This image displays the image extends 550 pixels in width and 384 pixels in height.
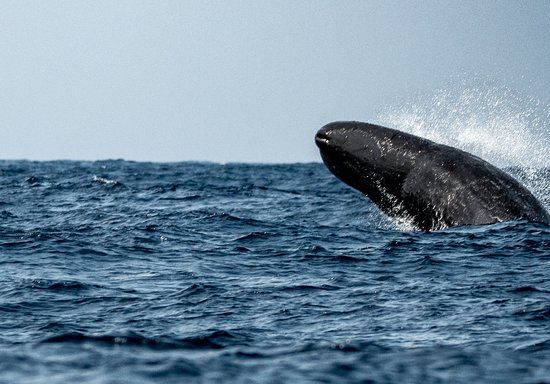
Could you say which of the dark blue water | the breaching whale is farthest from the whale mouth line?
the dark blue water

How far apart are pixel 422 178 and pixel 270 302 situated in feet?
20.0

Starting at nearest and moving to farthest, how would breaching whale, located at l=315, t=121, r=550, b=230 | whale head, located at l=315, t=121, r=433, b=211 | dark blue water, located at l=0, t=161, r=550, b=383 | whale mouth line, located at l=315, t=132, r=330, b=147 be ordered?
dark blue water, located at l=0, t=161, r=550, b=383 → breaching whale, located at l=315, t=121, r=550, b=230 → whale head, located at l=315, t=121, r=433, b=211 → whale mouth line, located at l=315, t=132, r=330, b=147

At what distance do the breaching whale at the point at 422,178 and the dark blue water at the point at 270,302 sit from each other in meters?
0.50

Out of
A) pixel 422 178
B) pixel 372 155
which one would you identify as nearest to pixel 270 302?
pixel 422 178

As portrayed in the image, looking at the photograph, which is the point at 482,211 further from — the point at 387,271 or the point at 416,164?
the point at 387,271

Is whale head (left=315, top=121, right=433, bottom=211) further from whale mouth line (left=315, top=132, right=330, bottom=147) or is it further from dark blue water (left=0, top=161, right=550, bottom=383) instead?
dark blue water (left=0, top=161, right=550, bottom=383)

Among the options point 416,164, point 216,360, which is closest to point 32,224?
point 416,164

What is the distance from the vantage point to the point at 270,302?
1218 centimetres

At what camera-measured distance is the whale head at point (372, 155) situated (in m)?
17.8

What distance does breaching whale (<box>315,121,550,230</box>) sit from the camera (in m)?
17.0

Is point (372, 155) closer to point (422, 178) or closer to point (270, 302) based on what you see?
point (422, 178)

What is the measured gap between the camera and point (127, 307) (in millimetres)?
11922

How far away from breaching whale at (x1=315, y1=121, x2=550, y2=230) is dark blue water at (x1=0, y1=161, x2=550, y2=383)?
0.50 m

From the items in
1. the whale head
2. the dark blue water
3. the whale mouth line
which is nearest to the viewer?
the dark blue water
